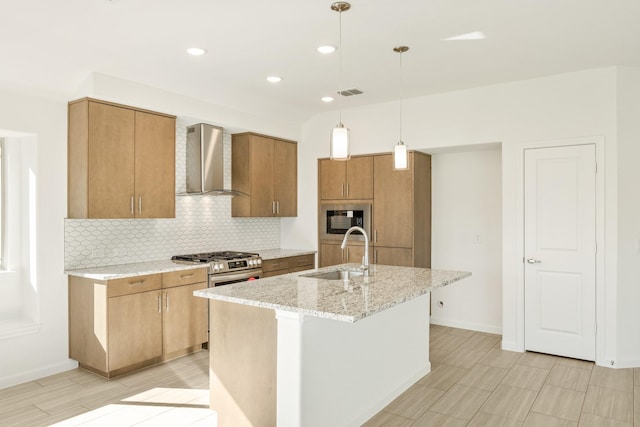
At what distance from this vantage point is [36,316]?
3.89 m

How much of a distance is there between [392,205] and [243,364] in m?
3.18

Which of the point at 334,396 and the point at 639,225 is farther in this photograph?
the point at 639,225

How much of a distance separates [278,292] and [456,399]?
1739 mm

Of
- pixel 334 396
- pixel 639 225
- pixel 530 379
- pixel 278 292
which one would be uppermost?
pixel 639 225

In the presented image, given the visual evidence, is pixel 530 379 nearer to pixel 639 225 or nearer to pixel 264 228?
pixel 639 225

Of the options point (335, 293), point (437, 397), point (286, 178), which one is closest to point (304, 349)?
point (335, 293)

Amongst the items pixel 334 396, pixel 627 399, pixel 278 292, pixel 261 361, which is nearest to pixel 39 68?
pixel 278 292

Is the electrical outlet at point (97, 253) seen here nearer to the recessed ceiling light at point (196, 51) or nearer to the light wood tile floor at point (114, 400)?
the light wood tile floor at point (114, 400)

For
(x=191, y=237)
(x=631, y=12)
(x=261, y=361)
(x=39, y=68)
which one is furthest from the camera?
(x=191, y=237)

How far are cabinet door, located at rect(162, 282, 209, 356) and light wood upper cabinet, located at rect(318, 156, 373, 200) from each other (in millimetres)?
2194

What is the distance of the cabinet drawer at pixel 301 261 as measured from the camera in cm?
566

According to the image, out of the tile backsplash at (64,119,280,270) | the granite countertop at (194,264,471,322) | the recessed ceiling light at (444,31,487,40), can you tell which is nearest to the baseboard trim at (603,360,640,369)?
the granite countertop at (194,264,471,322)

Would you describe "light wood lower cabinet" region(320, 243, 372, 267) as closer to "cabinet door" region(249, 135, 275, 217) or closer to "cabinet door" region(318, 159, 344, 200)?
"cabinet door" region(318, 159, 344, 200)

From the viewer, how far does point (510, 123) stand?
4590 millimetres
